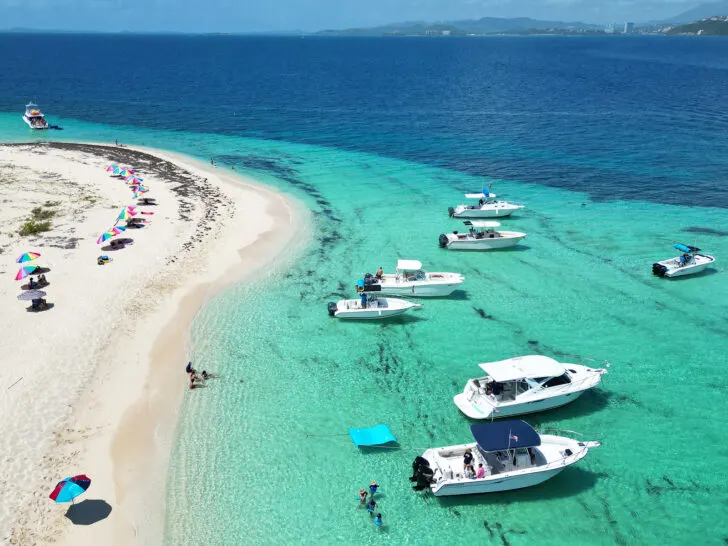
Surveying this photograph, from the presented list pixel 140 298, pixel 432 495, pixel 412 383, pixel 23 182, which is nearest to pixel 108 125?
pixel 23 182

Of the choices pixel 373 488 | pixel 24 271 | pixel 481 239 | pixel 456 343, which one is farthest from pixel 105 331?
pixel 481 239

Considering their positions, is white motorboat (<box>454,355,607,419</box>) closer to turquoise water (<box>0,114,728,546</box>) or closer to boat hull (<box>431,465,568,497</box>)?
turquoise water (<box>0,114,728,546</box>)

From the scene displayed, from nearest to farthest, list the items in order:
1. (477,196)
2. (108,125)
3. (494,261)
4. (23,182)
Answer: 1. (494,261)
2. (477,196)
3. (23,182)
4. (108,125)

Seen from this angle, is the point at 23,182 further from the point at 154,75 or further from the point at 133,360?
the point at 154,75

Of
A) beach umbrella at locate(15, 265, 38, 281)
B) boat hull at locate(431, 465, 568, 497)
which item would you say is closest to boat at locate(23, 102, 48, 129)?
beach umbrella at locate(15, 265, 38, 281)

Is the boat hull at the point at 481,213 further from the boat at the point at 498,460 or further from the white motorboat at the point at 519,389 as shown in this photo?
the boat at the point at 498,460
